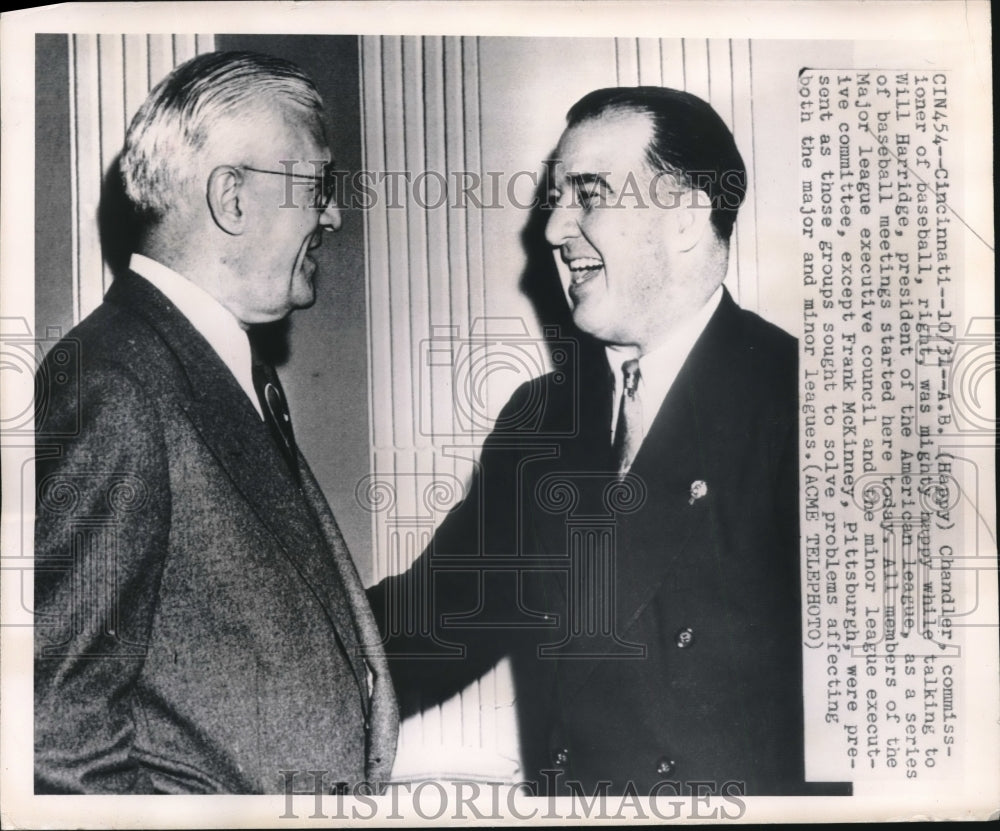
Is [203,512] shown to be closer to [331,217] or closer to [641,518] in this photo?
[331,217]

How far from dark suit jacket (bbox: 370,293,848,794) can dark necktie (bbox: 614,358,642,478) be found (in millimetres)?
21

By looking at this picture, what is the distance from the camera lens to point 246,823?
4.84 ft

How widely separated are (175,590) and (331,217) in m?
0.59

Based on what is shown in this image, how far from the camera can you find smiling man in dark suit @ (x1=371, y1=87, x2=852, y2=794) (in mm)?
1481

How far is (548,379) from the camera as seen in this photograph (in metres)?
1.50

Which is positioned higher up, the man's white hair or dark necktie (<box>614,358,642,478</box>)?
the man's white hair

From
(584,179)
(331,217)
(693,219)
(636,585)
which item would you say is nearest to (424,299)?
(331,217)

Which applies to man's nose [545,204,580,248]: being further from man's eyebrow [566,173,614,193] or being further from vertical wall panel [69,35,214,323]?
vertical wall panel [69,35,214,323]

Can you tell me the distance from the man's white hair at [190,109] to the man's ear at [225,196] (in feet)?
0.13

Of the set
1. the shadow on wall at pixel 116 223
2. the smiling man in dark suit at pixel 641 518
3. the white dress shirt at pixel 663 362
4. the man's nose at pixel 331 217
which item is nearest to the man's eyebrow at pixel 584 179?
the smiling man in dark suit at pixel 641 518

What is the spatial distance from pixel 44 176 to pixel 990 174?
1.45 meters

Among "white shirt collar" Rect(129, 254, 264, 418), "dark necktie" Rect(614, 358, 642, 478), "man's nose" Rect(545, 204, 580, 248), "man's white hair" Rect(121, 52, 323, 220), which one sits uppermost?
"man's white hair" Rect(121, 52, 323, 220)

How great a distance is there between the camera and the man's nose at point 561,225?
59.0 inches

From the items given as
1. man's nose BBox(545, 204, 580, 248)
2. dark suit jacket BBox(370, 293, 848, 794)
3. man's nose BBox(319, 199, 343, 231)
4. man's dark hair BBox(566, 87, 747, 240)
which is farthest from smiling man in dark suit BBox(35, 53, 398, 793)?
man's dark hair BBox(566, 87, 747, 240)
